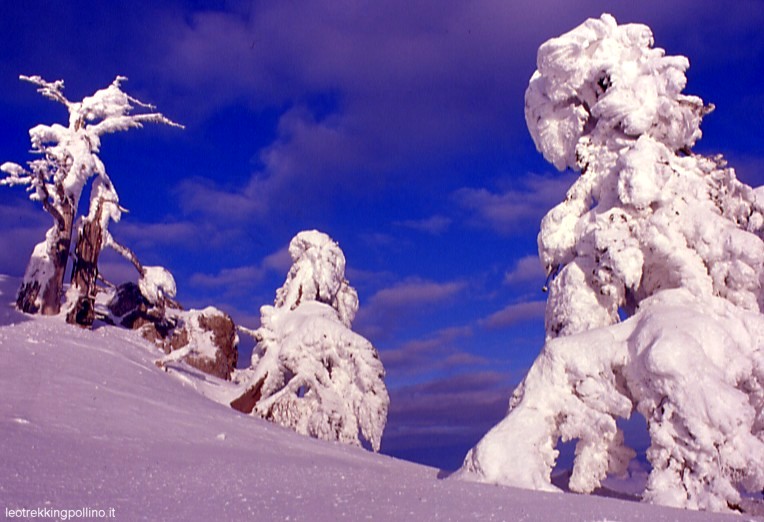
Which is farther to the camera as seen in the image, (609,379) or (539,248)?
(539,248)

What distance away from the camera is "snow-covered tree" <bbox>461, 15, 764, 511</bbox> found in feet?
33.2

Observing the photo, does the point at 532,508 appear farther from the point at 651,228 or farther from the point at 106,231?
the point at 106,231

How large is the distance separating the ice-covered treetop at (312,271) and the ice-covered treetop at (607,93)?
7311mm

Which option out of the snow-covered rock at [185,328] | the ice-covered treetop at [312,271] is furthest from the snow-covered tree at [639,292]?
the snow-covered rock at [185,328]

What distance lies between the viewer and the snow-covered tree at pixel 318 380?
57.8 feet

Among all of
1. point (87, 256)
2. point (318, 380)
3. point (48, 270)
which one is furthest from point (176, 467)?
point (87, 256)

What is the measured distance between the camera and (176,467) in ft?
24.3

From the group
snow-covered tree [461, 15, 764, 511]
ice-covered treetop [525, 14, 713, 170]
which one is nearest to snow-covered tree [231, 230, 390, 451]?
snow-covered tree [461, 15, 764, 511]

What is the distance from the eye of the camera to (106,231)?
18859mm

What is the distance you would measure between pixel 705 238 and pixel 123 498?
1134 centimetres

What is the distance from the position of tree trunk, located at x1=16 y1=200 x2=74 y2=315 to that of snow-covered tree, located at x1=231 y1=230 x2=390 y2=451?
530 cm

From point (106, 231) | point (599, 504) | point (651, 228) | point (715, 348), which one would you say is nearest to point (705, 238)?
point (651, 228)

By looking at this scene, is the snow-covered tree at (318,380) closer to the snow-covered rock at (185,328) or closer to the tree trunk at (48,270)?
the snow-covered rock at (185,328)

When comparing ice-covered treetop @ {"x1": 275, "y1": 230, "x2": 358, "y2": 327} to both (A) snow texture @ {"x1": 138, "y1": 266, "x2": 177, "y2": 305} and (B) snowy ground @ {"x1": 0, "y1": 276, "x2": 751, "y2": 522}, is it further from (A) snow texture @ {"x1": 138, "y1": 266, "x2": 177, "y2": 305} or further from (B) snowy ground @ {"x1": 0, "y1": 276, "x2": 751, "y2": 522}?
(B) snowy ground @ {"x1": 0, "y1": 276, "x2": 751, "y2": 522}
